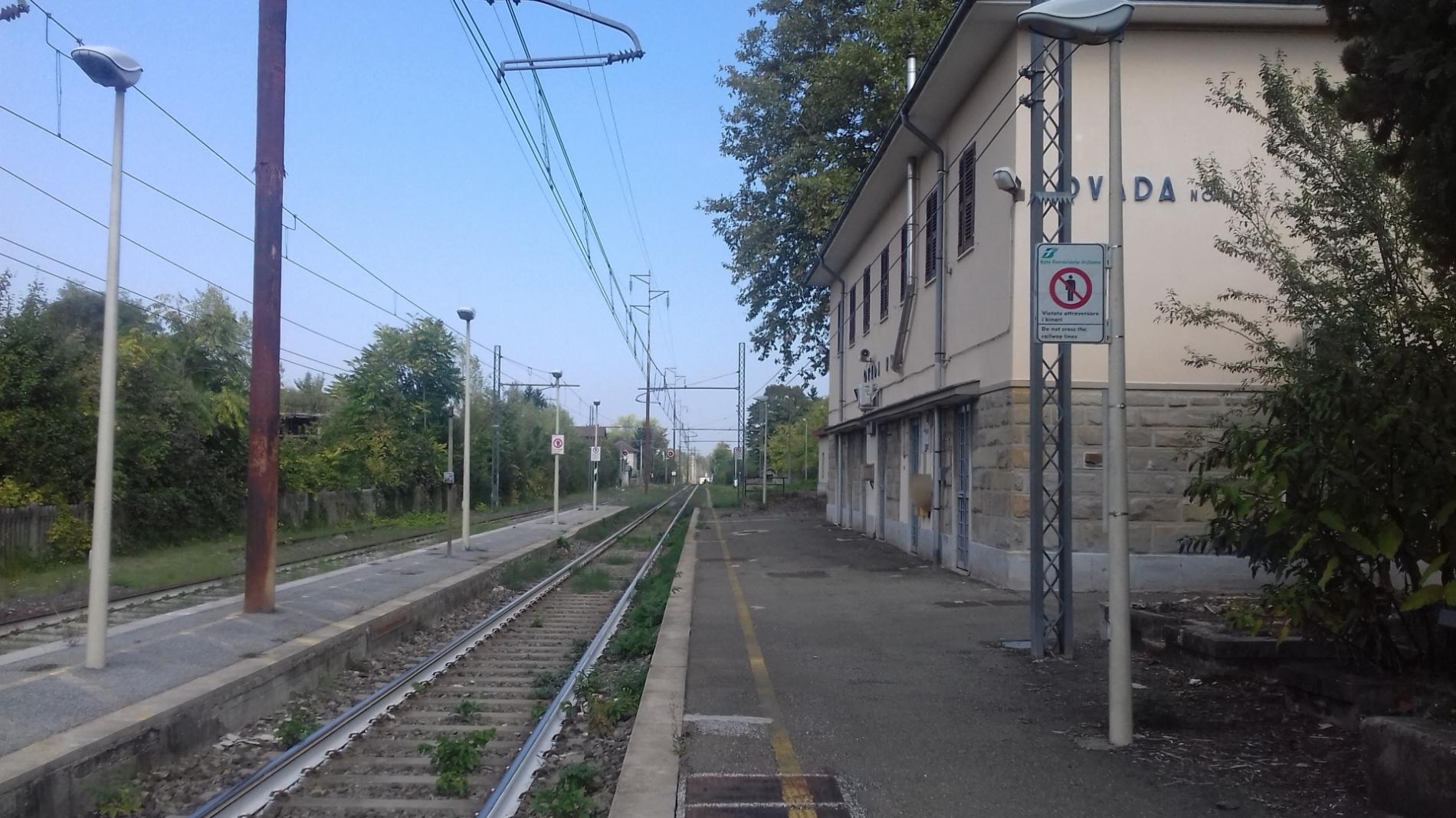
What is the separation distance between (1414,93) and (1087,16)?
200 cm

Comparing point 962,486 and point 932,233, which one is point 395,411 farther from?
point 962,486

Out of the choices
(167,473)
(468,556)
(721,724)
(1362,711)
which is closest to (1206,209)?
(1362,711)

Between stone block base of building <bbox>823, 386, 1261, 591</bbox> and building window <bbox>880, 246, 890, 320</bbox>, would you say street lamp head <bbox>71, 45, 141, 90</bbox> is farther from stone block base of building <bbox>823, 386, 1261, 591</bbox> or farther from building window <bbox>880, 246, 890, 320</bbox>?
building window <bbox>880, 246, 890, 320</bbox>

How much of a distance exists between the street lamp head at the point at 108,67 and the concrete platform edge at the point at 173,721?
438 cm

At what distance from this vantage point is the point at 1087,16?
22.2 feet

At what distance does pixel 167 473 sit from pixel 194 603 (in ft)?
41.5

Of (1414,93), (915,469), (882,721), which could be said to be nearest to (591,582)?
(915,469)

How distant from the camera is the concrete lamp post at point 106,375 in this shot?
8031 millimetres

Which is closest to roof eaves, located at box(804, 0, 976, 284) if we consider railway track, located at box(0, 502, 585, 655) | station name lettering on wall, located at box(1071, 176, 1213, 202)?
station name lettering on wall, located at box(1071, 176, 1213, 202)

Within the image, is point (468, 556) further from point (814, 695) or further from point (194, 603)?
point (814, 695)

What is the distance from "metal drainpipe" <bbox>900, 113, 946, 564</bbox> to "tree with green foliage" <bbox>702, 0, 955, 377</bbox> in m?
7.55

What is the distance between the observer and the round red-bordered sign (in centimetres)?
722

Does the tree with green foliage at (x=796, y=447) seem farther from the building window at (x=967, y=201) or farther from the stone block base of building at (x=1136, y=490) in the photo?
the stone block base of building at (x=1136, y=490)

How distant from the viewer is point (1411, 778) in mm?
4848
